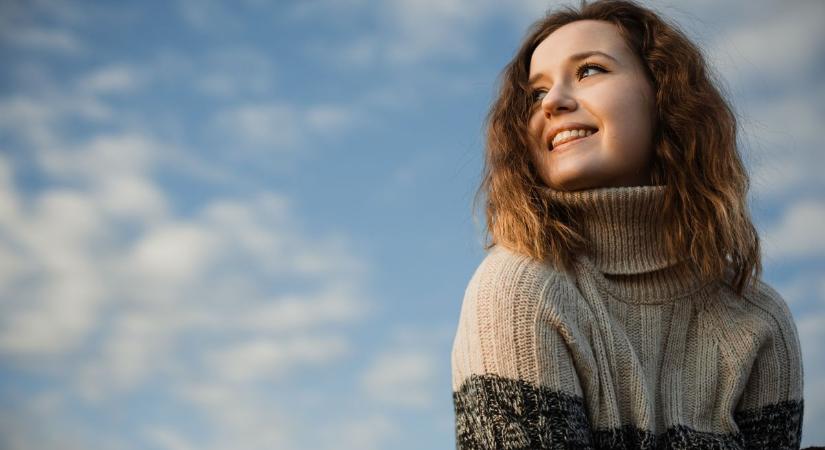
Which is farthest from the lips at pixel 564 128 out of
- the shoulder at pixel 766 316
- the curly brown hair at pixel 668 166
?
the shoulder at pixel 766 316

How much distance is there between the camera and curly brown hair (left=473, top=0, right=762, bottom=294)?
106 inches

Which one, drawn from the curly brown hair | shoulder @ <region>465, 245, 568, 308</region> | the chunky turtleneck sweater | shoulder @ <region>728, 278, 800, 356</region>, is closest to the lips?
the curly brown hair

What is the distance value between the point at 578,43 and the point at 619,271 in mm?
730

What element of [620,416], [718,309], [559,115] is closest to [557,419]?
[620,416]

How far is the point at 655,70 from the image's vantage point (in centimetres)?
291

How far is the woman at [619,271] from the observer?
94.9 inches

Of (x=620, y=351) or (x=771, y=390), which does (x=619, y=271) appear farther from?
(x=771, y=390)

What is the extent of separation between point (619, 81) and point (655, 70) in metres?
0.20

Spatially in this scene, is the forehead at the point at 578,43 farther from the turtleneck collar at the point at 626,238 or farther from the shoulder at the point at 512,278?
the shoulder at the point at 512,278

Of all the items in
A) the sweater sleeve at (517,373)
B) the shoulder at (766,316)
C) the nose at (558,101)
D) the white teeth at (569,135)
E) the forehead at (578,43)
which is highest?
the forehead at (578,43)

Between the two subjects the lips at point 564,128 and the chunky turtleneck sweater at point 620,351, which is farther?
the lips at point 564,128

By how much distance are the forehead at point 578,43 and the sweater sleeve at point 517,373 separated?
2.48 ft

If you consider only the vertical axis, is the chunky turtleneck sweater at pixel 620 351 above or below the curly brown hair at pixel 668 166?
below

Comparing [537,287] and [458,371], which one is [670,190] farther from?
[458,371]
